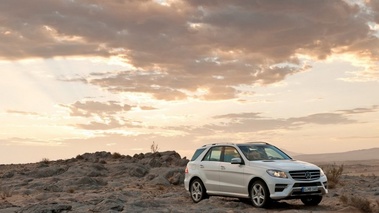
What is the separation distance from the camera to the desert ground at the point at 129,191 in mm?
17328

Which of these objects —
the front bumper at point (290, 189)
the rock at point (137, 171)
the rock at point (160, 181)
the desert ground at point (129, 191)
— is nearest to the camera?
the front bumper at point (290, 189)

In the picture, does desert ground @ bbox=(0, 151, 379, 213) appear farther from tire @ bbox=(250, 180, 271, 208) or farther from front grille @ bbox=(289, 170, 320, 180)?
front grille @ bbox=(289, 170, 320, 180)

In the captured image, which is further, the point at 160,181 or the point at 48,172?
the point at 48,172

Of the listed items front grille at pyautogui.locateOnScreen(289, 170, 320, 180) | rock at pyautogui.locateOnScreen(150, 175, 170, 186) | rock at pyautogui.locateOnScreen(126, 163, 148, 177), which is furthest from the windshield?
rock at pyautogui.locateOnScreen(126, 163, 148, 177)

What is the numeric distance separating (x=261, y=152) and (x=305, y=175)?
A: 5.57ft

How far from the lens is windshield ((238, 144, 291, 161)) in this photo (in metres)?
17.2

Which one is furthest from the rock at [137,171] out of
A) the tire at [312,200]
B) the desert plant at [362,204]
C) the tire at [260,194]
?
the desert plant at [362,204]

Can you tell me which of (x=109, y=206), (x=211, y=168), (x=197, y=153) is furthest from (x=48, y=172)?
(x=211, y=168)

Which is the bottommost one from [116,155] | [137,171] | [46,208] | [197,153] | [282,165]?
[46,208]

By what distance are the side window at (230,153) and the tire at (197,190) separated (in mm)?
1372

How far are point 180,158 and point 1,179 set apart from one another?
13.4 m

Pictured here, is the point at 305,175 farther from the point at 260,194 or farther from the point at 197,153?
the point at 197,153

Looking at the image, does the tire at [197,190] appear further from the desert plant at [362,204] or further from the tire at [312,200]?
the desert plant at [362,204]

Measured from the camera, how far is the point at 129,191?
25.2 meters
